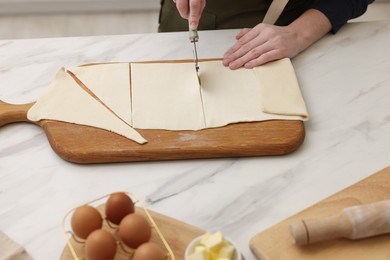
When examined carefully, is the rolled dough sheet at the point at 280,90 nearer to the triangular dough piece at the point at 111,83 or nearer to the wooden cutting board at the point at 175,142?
the wooden cutting board at the point at 175,142

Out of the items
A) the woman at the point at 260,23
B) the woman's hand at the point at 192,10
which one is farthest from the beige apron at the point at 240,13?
the woman's hand at the point at 192,10

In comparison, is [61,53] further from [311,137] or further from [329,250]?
[329,250]

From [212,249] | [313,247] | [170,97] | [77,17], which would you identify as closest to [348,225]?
[313,247]

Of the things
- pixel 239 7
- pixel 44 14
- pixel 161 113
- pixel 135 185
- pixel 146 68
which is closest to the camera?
pixel 135 185

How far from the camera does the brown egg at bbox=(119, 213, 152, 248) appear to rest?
0.77m

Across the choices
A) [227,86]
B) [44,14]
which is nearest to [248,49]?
[227,86]

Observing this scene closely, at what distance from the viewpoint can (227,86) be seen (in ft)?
3.77

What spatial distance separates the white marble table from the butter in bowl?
10 cm

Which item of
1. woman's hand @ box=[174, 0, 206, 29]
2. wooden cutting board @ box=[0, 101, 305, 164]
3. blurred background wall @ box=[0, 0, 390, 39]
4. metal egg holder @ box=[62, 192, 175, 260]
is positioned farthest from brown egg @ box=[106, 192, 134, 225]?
blurred background wall @ box=[0, 0, 390, 39]

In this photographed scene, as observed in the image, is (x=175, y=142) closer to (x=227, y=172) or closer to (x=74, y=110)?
(x=227, y=172)

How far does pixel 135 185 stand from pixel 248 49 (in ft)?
1.49

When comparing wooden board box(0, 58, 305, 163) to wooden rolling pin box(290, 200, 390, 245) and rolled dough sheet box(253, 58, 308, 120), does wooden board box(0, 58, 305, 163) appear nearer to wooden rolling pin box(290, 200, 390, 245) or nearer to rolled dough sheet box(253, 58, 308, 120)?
rolled dough sheet box(253, 58, 308, 120)

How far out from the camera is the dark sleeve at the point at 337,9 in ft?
4.28

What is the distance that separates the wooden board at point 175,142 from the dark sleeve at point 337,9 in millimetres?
395
